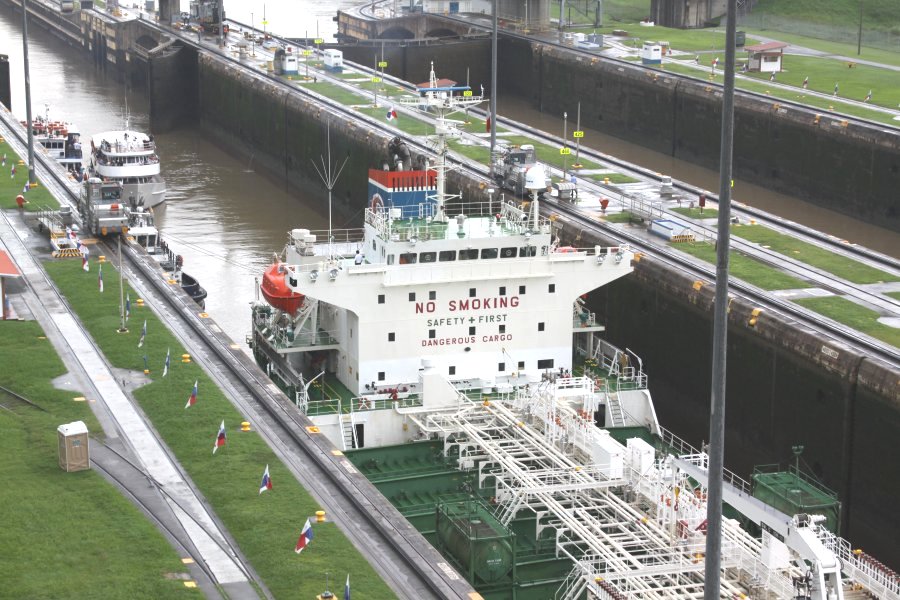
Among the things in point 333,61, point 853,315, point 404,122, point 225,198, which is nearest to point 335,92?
point 333,61

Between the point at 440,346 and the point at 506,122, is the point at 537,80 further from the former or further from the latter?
the point at 440,346

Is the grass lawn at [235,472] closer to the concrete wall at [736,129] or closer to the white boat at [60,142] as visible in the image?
the white boat at [60,142]

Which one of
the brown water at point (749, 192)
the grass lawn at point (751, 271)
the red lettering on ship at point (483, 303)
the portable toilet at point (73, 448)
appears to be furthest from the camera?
the brown water at point (749, 192)

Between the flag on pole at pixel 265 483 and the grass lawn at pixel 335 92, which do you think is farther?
the grass lawn at pixel 335 92

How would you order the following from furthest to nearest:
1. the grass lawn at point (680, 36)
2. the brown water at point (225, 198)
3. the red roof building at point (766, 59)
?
the grass lawn at point (680, 36), the red roof building at point (766, 59), the brown water at point (225, 198)

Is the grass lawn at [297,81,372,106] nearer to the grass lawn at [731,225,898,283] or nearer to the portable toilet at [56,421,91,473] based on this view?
the grass lawn at [731,225,898,283]

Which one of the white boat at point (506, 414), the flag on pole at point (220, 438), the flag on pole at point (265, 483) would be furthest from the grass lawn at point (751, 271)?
the flag on pole at point (265, 483)
